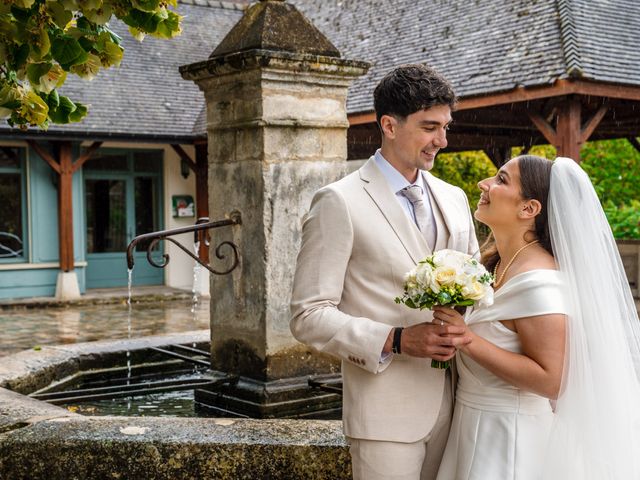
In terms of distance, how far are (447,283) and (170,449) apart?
5.27ft

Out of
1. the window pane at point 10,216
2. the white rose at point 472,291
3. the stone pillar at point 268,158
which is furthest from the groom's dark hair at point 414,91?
the window pane at point 10,216

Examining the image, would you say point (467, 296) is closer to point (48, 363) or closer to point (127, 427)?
point (127, 427)

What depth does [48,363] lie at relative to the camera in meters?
5.63

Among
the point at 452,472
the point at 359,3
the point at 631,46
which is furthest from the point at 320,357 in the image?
the point at 359,3

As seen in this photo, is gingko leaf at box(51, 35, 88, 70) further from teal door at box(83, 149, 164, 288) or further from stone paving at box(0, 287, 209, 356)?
teal door at box(83, 149, 164, 288)

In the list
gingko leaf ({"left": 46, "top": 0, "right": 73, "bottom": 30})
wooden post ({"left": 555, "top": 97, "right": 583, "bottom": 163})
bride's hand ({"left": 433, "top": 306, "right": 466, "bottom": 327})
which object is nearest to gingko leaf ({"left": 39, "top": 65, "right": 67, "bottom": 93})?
gingko leaf ({"left": 46, "top": 0, "right": 73, "bottom": 30})

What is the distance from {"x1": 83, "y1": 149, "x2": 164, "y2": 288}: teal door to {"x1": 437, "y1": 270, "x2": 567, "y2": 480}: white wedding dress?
15656 millimetres

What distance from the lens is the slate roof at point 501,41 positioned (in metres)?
11.5

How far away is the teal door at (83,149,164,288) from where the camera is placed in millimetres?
17969

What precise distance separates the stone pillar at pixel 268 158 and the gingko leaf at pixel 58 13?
5.08 ft

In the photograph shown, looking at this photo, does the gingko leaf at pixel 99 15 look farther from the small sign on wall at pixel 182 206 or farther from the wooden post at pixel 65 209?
the small sign on wall at pixel 182 206

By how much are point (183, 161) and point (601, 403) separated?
16.4 metres

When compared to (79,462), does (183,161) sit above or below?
above

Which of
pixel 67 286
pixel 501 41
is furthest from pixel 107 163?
pixel 501 41
